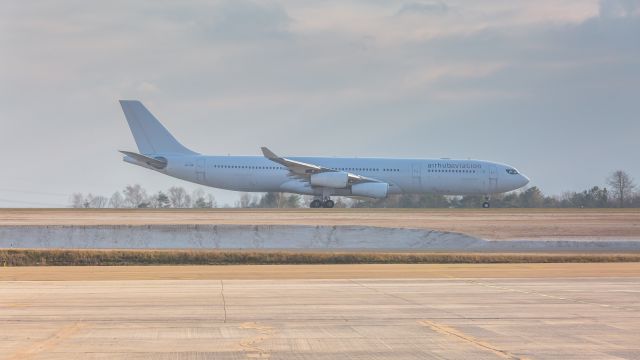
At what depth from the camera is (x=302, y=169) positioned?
49.9 meters

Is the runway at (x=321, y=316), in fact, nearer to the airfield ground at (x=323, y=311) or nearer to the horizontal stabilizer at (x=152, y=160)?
the airfield ground at (x=323, y=311)

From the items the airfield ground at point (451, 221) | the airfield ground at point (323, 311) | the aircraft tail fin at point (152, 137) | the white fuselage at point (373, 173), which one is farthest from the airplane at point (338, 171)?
the airfield ground at point (323, 311)

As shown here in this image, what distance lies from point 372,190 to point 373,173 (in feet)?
7.21

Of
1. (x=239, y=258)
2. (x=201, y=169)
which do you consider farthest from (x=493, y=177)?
(x=239, y=258)

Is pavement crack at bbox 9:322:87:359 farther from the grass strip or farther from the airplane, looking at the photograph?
the airplane

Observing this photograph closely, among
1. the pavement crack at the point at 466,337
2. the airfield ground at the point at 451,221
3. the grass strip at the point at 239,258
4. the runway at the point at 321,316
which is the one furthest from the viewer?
the airfield ground at the point at 451,221

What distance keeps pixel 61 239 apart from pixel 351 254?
10195 mm

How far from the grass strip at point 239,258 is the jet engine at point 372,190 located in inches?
973

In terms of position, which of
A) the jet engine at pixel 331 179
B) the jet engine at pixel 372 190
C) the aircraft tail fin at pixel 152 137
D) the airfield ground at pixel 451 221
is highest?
the aircraft tail fin at pixel 152 137

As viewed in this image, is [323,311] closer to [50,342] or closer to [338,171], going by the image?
[50,342]

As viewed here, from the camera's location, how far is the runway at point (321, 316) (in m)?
9.59

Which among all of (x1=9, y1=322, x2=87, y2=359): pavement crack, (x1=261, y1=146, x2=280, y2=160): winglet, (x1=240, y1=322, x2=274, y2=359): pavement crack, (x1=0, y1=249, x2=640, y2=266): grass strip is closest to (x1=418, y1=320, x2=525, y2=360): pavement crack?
(x1=240, y1=322, x2=274, y2=359): pavement crack

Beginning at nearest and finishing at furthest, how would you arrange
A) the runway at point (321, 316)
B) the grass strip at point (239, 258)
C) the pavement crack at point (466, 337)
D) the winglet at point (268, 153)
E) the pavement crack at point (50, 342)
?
the pavement crack at point (50, 342) < the pavement crack at point (466, 337) < the runway at point (321, 316) < the grass strip at point (239, 258) < the winglet at point (268, 153)

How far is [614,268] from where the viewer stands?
2141cm
